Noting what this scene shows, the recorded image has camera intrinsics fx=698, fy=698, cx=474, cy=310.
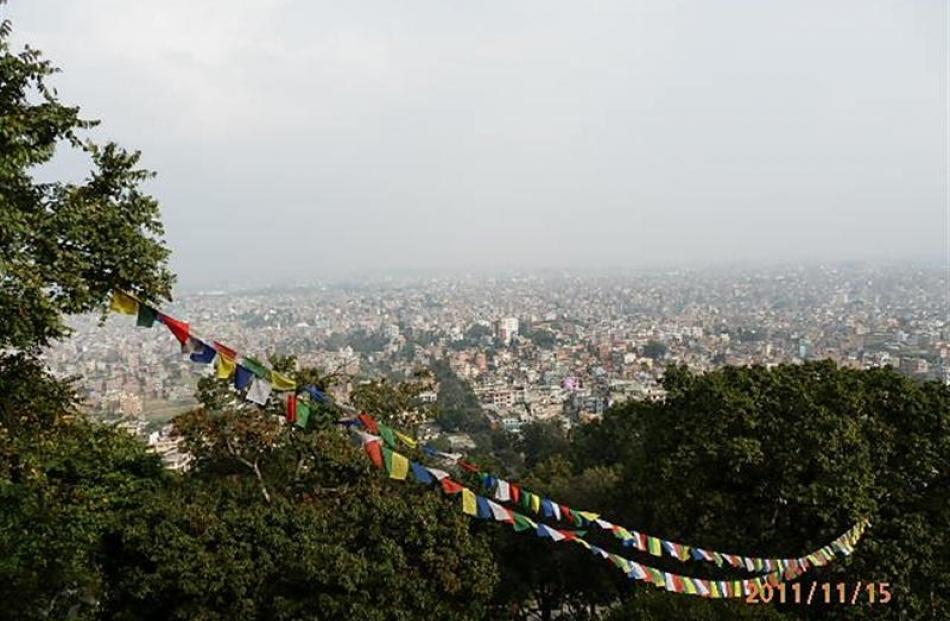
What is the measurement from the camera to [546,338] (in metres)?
77.4

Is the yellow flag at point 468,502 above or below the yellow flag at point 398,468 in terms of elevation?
below

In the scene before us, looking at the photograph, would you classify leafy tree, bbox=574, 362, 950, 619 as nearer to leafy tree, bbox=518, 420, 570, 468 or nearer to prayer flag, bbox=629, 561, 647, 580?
prayer flag, bbox=629, 561, 647, 580

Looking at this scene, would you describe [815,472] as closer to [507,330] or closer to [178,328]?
[178,328]

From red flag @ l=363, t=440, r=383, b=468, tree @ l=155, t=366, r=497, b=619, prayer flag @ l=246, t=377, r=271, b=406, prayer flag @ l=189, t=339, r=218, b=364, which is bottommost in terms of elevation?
tree @ l=155, t=366, r=497, b=619

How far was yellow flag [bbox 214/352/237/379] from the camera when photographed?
5071 mm

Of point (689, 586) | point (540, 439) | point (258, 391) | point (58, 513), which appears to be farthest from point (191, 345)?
point (540, 439)

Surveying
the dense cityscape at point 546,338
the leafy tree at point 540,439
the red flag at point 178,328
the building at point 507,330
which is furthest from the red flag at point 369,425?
the building at point 507,330

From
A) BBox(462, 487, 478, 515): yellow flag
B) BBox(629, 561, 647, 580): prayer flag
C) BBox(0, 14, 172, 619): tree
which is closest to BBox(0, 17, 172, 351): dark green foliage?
BBox(0, 14, 172, 619): tree

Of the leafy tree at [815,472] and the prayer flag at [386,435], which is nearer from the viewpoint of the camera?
the prayer flag at [386,435]

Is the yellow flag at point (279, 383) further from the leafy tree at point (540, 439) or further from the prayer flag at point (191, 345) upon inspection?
the leafy tree at point (540, 439)
